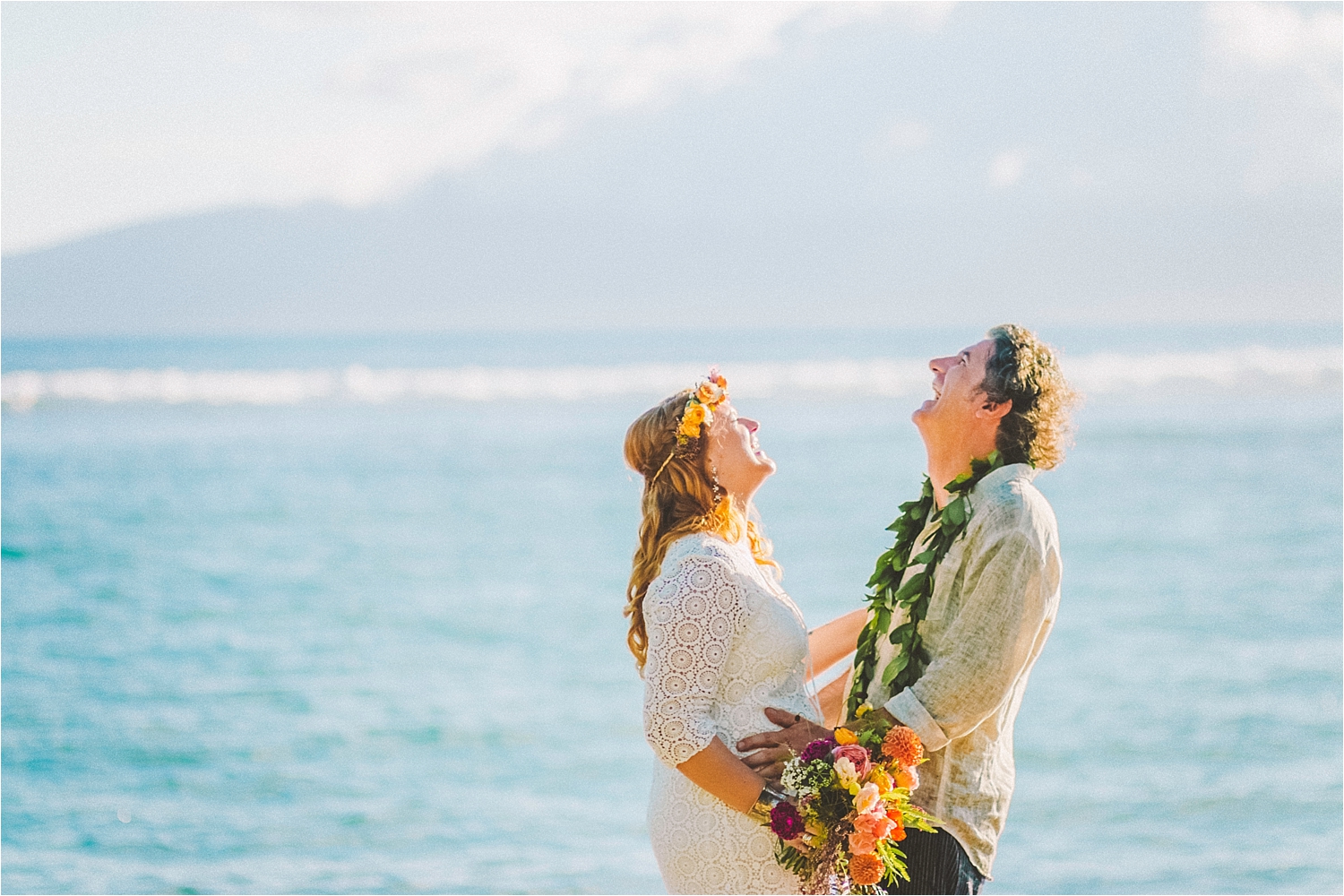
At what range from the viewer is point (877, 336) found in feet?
253


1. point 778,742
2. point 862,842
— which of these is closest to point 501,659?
point 778,742

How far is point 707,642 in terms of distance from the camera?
2922 millimetres

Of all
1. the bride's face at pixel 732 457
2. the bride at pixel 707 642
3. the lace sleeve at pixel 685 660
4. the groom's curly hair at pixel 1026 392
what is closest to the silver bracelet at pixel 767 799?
the bride at pixel 707 642

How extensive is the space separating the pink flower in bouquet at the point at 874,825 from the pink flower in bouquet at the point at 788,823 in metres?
0.13

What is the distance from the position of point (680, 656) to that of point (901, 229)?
132 meters

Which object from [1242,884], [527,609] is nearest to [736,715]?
[1242,884]

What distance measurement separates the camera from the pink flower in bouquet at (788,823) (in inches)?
110

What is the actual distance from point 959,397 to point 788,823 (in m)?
1.07

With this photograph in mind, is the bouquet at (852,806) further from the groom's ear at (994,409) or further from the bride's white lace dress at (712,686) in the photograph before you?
the groom's ear at (994,409)

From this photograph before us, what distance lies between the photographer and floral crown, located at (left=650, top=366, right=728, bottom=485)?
3088mm

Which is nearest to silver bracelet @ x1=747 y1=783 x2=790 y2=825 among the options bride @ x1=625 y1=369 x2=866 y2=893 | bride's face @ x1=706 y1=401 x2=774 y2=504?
bride @ x1=625 y1=369 x2=866 y2=893

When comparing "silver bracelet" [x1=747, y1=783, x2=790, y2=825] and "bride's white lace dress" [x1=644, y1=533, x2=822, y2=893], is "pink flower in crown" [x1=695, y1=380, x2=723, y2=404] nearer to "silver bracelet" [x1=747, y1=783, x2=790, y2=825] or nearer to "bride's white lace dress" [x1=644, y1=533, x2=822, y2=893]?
"bride's white lace dress" [x1=644, y1=533, x2=822, y2=893]

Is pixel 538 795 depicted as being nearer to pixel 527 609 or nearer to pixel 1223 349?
→ pixel 527 609

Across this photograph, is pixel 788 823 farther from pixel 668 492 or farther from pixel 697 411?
pixel 697 411
